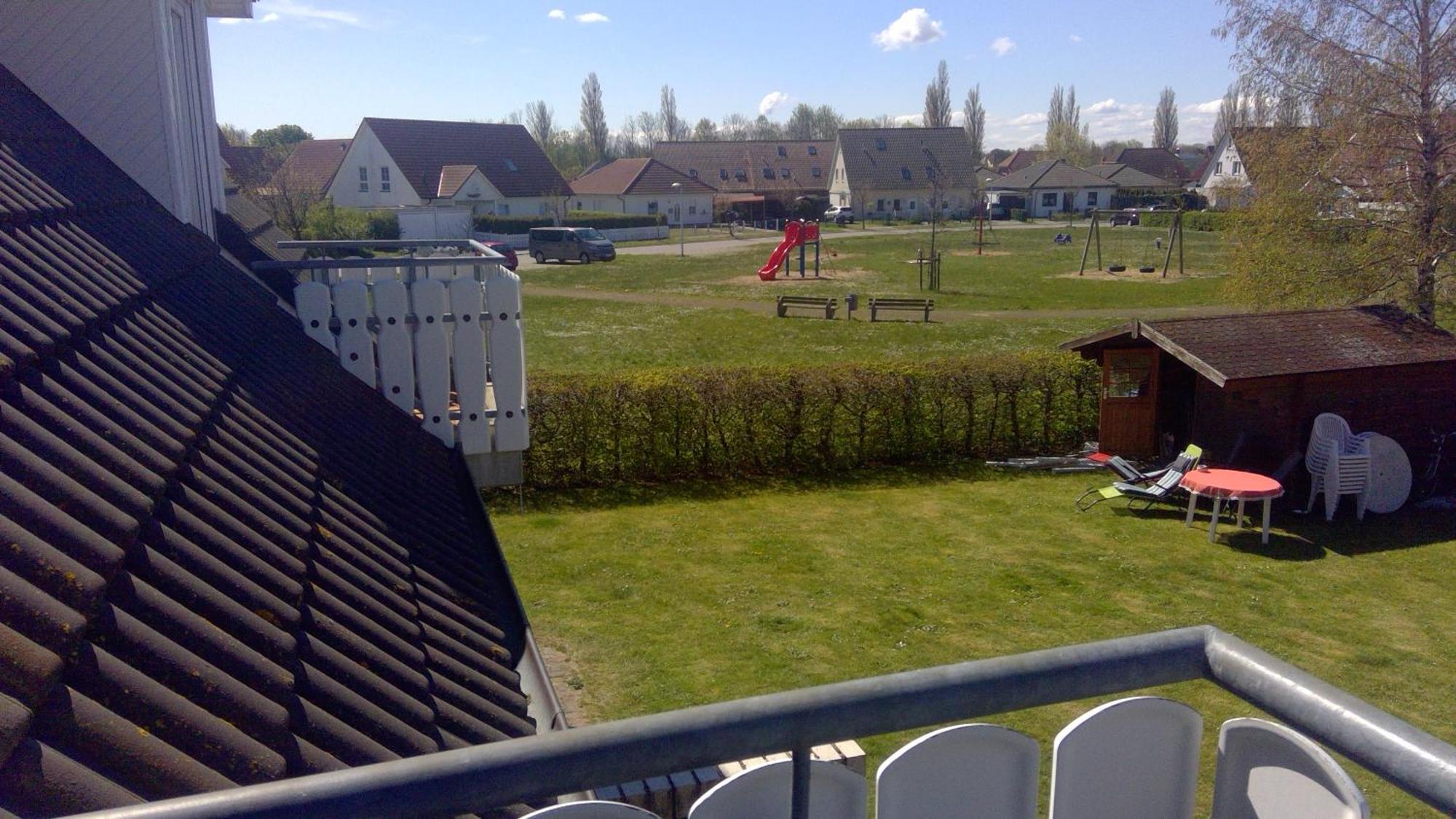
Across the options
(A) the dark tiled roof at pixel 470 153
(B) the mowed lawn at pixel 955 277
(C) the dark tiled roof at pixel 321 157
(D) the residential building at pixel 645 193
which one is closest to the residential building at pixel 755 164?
(D) the residential building at pixel 645 193

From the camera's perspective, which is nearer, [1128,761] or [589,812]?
[589,812]

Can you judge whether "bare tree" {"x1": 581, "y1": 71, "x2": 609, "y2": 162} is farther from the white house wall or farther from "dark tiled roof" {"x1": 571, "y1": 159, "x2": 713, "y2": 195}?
the white house wall

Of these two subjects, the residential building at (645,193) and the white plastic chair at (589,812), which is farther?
the residential building at (645,193)

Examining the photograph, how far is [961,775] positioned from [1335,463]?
44.0 feet

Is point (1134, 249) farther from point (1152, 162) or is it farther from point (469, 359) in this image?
point (1152, 162)

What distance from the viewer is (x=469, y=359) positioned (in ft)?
21.6

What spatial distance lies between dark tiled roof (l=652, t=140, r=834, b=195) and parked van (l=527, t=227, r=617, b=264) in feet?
125

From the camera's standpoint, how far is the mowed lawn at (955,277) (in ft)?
112

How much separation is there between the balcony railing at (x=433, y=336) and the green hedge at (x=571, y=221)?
2104 inches

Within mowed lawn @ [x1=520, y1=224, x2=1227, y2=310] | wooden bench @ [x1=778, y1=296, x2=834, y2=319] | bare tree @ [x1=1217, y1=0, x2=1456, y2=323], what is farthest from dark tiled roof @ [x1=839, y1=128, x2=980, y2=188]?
bare tree @ [x1=1217, y1=0, x2=1456, y2=323]

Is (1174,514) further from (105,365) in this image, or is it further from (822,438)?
(105,365)

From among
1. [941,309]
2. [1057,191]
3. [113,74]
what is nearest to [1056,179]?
[1057,191]

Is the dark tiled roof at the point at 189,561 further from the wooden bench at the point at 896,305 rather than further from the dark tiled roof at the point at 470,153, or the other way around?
the dark tiled roof at the point at 470,153

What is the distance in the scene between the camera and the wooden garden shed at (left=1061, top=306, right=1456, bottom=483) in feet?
43.6
